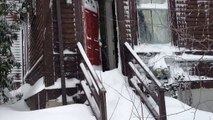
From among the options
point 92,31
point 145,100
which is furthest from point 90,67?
point 92,31

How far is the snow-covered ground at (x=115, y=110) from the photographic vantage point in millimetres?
9117

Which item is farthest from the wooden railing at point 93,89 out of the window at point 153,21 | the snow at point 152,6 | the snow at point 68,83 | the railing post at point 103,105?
the snow at point 152,6

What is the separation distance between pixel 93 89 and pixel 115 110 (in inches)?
28.8

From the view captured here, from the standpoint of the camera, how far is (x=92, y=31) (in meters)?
12.4

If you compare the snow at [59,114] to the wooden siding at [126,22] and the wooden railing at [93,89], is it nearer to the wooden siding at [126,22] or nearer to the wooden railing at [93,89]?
the wooden railing at [93,89]

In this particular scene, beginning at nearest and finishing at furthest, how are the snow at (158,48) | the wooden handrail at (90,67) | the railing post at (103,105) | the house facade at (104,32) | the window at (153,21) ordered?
the railing post at (103,105), the wooden handrail at (90,67), the house facade at (104,32), the snow at (158,48), the window at (153,21)

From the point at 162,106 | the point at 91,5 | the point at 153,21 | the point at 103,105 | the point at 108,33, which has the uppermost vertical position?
the point at 91,5

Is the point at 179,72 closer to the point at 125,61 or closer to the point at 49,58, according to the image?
the point at 125,61

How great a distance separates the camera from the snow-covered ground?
9.12 metres

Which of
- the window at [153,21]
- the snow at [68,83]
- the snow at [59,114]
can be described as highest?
the window at [153,21]

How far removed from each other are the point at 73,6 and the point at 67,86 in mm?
2078

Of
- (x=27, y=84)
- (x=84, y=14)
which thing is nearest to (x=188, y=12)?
(x=84, y=14)

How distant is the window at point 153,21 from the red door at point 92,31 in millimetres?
1404

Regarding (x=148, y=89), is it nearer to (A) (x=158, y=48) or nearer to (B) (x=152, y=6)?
(A) (x=158, y=48)
